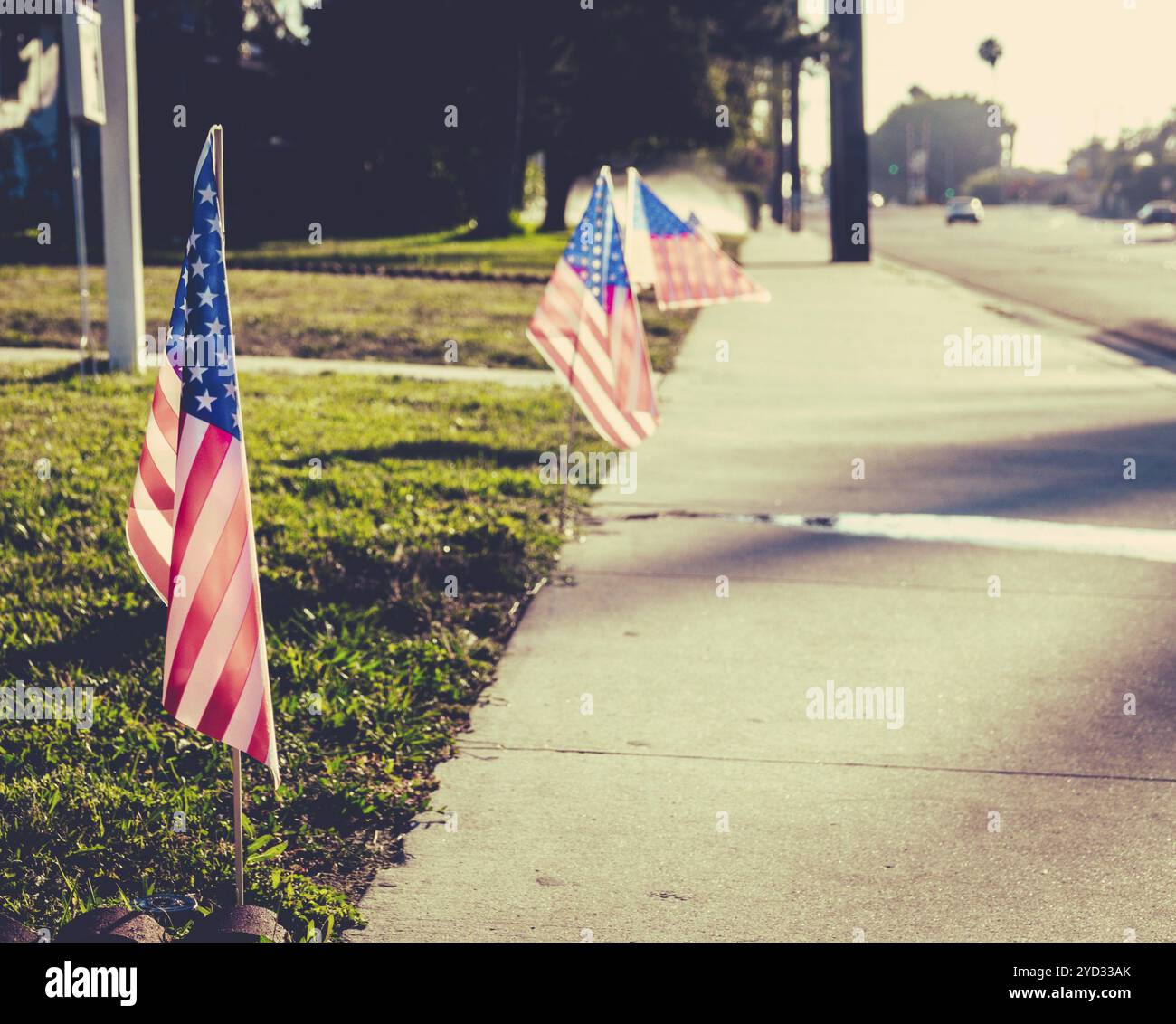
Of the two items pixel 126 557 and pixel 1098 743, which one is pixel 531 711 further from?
pixel 126 557

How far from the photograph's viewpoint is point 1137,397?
12.8m

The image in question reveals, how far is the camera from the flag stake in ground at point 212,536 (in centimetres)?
351

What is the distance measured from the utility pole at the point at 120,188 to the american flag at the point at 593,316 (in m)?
4.25

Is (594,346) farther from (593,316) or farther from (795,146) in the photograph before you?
(795,146)

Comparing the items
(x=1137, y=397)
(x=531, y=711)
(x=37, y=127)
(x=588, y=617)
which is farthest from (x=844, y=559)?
(x=37, y=127)

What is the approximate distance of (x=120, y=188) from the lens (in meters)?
11.0

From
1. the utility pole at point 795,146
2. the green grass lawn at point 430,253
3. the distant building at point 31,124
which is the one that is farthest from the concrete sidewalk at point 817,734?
the utility pole at point 795,146

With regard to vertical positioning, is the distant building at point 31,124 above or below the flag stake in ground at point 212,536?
above

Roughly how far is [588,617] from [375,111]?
1188 inches

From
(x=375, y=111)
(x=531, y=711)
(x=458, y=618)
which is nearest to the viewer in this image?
(x=531, y=711)

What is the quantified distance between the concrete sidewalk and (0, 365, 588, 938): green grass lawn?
0.72 feet

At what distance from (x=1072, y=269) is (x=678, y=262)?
23.5m

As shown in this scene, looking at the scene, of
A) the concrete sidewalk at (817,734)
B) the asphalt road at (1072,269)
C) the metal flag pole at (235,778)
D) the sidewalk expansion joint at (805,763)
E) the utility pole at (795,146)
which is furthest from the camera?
the utility pole at (795,146)

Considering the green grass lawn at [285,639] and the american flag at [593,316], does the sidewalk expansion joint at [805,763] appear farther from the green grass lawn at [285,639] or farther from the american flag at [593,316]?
the american flag at [593,316]
